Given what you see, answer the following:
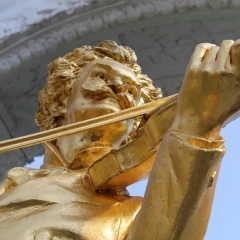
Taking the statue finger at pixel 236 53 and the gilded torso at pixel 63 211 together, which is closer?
the statue finger at pixel 236 53

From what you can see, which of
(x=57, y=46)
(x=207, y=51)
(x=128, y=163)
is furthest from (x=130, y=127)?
(x=57, y=46)

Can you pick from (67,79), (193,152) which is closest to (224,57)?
(193,152)

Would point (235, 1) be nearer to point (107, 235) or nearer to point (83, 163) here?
point (83, 163)

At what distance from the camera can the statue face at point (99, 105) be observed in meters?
1.55

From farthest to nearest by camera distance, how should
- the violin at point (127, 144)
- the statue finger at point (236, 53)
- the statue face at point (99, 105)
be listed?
1. the statue face at point (99, 105)
2. the violin at point (127, 144)
3. the statue finger at point (236, 53)

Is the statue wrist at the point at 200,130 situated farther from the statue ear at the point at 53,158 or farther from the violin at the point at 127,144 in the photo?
the statue ear at the point at 53,158

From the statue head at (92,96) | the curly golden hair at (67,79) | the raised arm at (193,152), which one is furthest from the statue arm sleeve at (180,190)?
the curly golden hair at (67,79)

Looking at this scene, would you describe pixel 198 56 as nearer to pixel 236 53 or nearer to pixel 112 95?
pixel 236 53

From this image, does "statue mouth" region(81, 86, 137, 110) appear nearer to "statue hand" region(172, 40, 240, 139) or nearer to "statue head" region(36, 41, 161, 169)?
"statue head" region(36, 41, 161, 169)

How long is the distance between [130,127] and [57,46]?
0.69 meters

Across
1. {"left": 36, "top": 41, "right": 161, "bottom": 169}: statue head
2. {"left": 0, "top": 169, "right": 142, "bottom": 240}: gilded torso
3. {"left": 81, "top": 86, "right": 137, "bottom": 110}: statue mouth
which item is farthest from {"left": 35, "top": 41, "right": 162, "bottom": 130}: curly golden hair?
{"left": 0, "top": 169, "right": 142, "bottom": 240}: gilded torso

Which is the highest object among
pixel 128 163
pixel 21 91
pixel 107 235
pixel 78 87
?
pixel 21 91

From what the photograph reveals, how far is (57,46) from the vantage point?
2.21 metres

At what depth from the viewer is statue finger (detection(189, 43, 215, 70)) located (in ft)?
3.63
